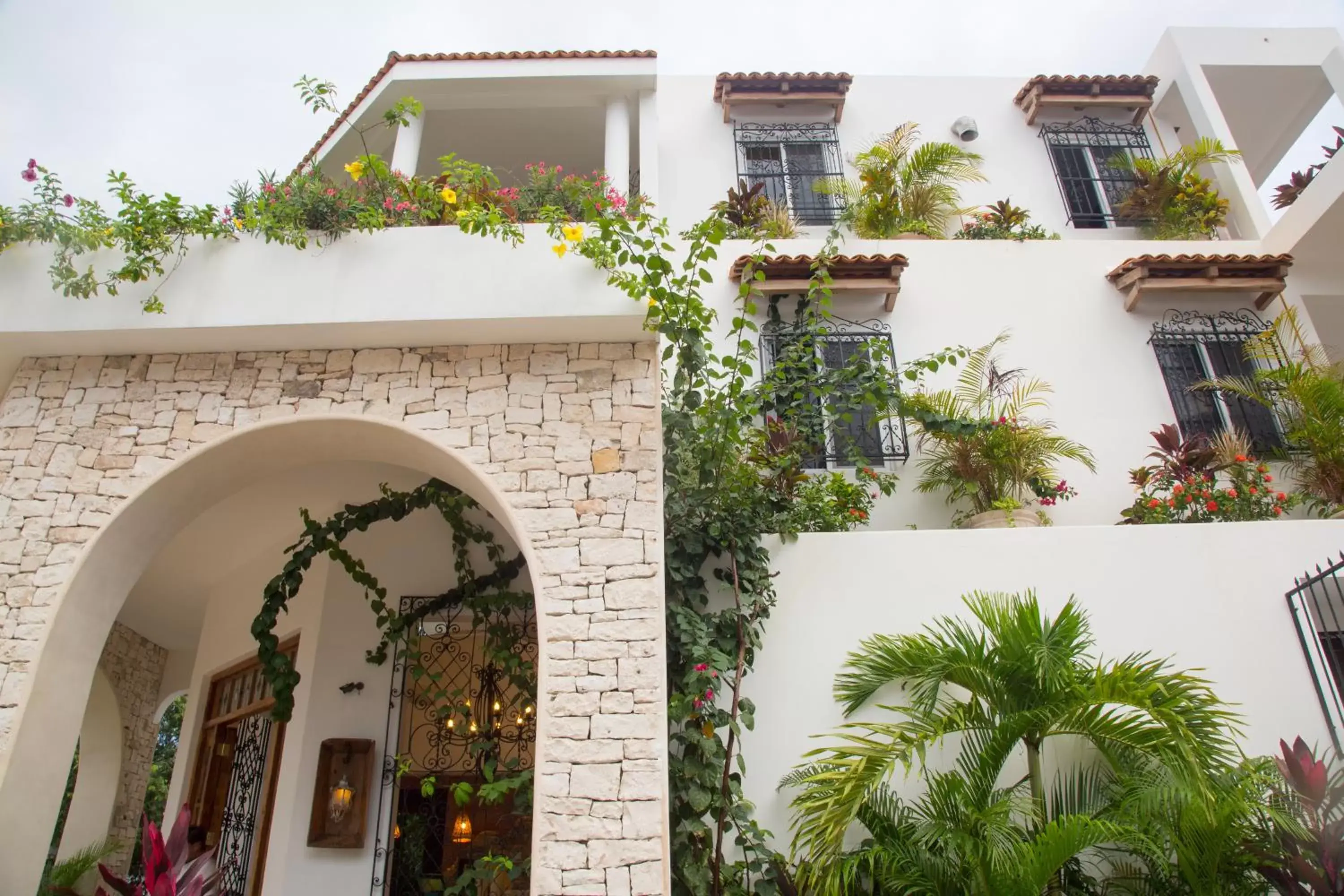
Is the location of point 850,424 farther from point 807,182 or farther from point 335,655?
point 335,655

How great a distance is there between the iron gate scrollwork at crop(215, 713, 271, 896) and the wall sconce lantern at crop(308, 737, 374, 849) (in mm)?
1427

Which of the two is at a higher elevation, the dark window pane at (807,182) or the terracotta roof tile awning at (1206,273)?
the dark window pane at (807,182)

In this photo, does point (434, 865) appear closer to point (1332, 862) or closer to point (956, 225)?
point (1332, 862)

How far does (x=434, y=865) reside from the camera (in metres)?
6.75

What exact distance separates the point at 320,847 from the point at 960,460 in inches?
228

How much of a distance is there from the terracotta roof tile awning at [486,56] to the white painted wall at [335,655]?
289 cm

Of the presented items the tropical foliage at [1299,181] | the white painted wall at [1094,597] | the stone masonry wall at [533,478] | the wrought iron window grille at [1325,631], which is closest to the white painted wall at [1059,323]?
the white painted wall at [1094,597]

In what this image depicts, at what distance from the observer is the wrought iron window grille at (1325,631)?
524cm

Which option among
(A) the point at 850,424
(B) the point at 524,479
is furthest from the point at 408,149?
(A) the point at 850,424

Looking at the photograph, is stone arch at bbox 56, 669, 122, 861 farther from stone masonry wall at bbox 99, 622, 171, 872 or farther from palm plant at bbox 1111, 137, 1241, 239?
palm plant at bbox 1111, 137, 1241, 239

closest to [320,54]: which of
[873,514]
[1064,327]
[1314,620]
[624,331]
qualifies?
[624,331]

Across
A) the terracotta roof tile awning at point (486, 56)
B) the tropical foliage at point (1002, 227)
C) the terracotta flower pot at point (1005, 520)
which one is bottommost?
the terracotta flower pot at point (1005, 520)

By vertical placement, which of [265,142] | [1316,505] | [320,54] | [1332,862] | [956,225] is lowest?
[1332,862]

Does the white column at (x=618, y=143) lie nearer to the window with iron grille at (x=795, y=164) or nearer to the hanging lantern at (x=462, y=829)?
the window with iron grille at (x=795, y=164)
